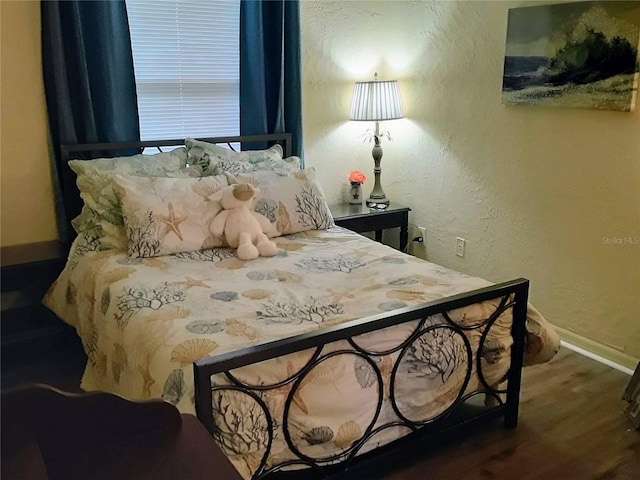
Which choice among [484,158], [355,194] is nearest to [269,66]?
[355,194]

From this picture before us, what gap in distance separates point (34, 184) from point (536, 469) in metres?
2.58

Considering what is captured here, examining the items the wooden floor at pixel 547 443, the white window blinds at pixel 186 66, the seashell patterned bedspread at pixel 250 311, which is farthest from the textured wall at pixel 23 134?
the wooden floor at pixel 547 443

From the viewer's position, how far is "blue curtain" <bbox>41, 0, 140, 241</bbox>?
2750 mm

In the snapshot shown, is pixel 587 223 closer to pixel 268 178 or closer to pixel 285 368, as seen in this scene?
pixel 268 178

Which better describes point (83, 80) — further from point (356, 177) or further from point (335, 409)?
point (335, 409)

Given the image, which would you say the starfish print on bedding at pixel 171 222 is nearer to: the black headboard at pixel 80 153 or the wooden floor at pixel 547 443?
the black headboard at pixel 80 153

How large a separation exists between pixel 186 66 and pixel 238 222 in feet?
Result: 3.53

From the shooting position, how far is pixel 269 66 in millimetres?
3379

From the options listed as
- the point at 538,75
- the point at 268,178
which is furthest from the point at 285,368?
the point at 538,75

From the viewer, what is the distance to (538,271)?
313 cm

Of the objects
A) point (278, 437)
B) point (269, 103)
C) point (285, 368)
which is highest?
point (269, 103)

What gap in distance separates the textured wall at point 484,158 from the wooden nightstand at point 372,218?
→ 0.46 ft

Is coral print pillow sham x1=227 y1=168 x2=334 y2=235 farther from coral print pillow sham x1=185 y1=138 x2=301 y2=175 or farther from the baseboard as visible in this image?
the baseboard

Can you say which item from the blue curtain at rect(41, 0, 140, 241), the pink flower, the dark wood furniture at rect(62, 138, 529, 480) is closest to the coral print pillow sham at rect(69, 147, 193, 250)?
the blue curtain at rect(41, 0, 140, 241)
